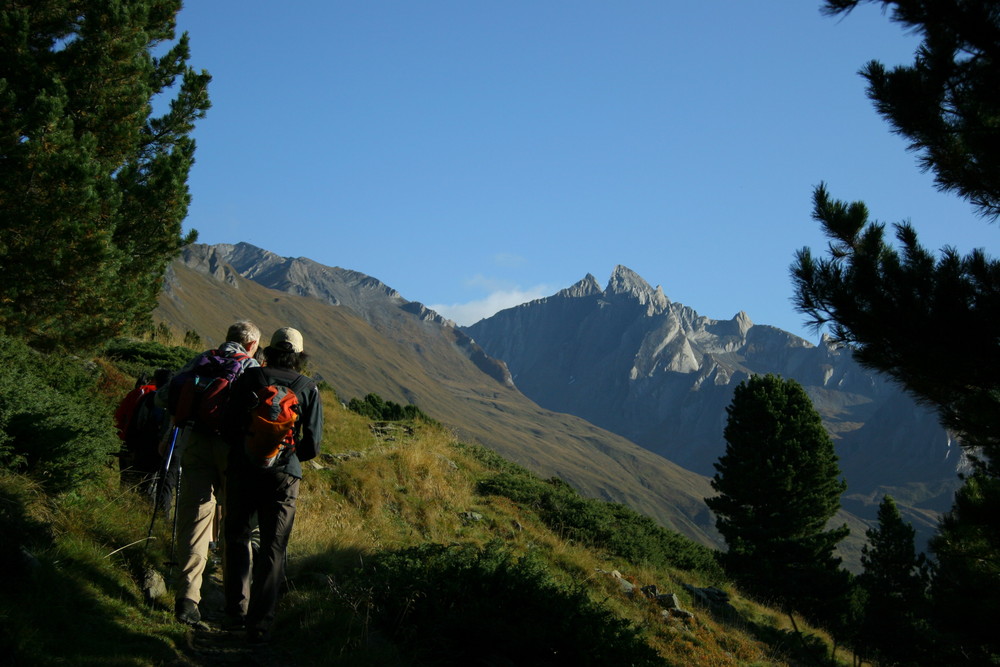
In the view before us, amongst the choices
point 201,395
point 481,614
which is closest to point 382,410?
point 481,614

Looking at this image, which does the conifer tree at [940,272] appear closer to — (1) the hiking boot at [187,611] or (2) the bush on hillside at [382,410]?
(1) the hiking boot at [187,611]

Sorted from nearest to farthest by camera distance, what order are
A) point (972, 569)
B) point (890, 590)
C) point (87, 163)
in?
1. point (972, 569)
2. point (87, 163)
3. point (890, 590)

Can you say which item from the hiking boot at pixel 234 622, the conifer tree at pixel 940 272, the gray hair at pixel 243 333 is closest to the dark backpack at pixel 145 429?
the gray hair at pixel 243 333

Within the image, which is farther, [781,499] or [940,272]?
[781,499]

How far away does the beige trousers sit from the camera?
5.44 metres

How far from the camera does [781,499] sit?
3378 centimetres

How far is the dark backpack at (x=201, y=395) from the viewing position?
17.7 ft

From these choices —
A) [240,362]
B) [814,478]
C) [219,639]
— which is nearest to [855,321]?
[240,362]

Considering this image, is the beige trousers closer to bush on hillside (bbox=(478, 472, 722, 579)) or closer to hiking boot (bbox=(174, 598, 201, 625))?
hiking boot (bbox=(174, 598, 201, 625))

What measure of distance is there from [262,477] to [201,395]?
0.80 metres

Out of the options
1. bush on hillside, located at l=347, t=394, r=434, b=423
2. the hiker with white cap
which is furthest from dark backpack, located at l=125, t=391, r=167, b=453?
bush on hillside, located at l=347, t=394, r=434, b=423

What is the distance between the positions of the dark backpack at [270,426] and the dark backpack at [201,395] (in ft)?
A: 1.31

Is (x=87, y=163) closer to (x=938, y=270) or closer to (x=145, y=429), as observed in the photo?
(x=145, y=429)

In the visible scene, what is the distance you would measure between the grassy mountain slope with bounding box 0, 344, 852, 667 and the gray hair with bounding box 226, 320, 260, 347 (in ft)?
6.19
